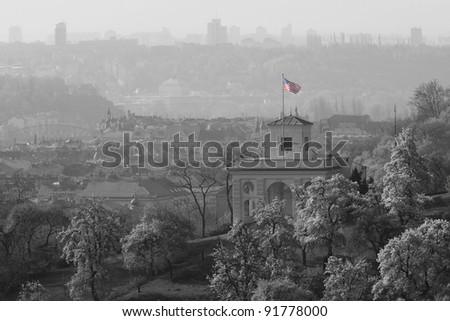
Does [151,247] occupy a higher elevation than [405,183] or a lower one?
lower

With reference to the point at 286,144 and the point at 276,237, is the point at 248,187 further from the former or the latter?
the point at 276,237

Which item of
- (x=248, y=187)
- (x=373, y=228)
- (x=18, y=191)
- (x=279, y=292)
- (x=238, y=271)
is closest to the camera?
(x=279, y=292)

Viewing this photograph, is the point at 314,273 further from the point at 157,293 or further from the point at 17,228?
the point at 17,228

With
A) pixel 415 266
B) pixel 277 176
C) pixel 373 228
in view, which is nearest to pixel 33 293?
pixel 373 228

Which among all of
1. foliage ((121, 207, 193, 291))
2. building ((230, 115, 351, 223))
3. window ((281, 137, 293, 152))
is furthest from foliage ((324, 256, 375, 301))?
window ((281, 137, 293, 152))

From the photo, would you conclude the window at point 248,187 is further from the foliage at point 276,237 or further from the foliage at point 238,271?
the foliage at point 238,271

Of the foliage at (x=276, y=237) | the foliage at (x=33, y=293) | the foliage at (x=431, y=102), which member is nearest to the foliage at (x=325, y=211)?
the foliage at (x=276, y=237)
